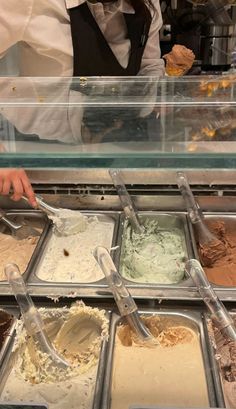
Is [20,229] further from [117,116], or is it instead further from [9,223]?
[117,116]

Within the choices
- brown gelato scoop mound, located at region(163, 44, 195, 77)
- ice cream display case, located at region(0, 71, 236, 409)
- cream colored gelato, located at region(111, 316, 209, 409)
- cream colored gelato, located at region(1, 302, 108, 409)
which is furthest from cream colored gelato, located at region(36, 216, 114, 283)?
brown gelato scoop mound, located at region(163, 44, 195, 77)

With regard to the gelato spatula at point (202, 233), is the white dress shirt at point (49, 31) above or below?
above

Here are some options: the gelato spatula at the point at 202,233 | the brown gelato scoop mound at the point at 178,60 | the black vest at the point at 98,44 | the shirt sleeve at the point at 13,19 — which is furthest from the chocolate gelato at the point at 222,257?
the brown gelato scoop mound at the point at 178,60

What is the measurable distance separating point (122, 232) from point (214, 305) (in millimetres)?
570

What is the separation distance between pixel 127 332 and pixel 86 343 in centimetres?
12

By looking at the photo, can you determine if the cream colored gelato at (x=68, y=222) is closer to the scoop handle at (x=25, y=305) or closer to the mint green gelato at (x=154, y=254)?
the mint green gelato at (x=154, y=254)

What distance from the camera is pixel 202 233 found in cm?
157

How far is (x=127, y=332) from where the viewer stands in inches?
48.1

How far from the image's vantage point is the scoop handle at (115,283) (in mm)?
1134

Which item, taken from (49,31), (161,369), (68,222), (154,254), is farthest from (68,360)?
(49,31)

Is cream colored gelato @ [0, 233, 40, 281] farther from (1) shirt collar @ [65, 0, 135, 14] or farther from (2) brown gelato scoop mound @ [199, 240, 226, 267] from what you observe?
(1) shirt collar @ [65, 0, 135, 14]

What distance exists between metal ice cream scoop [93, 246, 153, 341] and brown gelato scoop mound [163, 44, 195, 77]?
6.85ft

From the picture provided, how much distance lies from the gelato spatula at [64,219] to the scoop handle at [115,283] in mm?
494

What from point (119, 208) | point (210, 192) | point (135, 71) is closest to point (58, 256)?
point (119, 208)
